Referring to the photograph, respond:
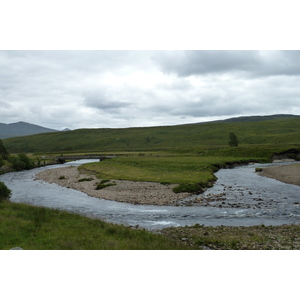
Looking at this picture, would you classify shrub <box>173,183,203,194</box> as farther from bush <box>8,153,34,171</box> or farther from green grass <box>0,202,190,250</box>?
bush <box>8,153,34,171</box>

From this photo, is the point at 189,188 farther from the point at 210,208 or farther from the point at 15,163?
the point at 15,163

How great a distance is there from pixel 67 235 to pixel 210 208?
66.7 feet

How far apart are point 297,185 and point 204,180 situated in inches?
645

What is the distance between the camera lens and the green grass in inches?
699

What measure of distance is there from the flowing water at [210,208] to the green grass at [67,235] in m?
6.07

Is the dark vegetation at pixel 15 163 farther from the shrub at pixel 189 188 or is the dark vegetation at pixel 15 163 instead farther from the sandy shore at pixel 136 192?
the shrub at pixel 189 188

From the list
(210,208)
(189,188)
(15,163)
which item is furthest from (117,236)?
(15,163)

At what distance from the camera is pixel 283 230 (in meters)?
24.2

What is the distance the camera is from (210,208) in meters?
35.4

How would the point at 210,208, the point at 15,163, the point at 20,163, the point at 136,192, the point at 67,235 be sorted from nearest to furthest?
the point at 67,235 < the point at 210,208 < the point at 136,192 < the point at 15,163 < the point at 20,163

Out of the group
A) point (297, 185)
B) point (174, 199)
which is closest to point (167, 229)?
point (174, 199)

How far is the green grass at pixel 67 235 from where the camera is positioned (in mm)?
17766

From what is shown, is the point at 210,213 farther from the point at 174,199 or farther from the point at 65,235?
the point at 65,235

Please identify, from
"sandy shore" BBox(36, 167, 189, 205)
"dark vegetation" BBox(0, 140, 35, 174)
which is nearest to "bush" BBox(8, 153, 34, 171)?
"dark vegetation" BBox(0, 140, 35, 174)
